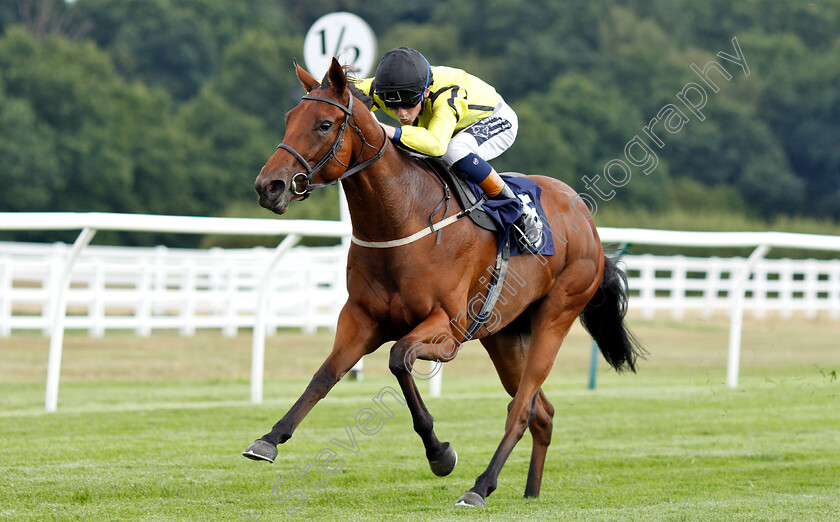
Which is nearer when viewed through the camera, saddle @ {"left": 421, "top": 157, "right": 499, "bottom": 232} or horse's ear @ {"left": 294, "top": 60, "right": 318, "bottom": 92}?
horse's ear @ {"left": 294, "top": 60, "right": 318, "bottom": 92}

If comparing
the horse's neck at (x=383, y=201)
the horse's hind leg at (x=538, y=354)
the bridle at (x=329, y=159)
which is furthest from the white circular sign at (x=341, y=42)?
the bridle at (x=329, y=159)

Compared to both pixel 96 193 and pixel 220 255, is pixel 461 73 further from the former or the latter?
pixel 96 193

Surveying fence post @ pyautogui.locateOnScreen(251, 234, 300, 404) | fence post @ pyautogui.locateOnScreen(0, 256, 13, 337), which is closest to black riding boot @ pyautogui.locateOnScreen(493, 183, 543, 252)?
fence post @ pyautogui.locateOnScreen(251, 234, 300, 404)

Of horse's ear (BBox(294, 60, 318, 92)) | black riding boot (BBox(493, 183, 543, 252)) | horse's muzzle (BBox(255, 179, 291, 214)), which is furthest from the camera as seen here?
black riding boot (BBox(493, 183, 543, 252))

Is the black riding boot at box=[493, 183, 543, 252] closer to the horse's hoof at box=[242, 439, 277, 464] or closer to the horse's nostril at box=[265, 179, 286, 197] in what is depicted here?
the horse's nostril at box=[265, 179, 286, 197]

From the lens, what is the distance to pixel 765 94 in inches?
1710

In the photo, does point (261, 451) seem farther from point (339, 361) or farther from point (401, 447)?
point (401, 447)

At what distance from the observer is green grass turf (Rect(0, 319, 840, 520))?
14.1 feet

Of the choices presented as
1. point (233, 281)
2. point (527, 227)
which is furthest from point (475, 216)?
point (233, 281)

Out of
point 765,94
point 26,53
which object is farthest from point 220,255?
point 765,94

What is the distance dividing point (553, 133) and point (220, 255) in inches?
995

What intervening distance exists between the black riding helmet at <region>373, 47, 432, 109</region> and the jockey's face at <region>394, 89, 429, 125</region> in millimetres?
56

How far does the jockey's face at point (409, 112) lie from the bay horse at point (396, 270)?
162mm

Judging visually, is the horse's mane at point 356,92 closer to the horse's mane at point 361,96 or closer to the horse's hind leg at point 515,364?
the horse's mane at point 361,96
